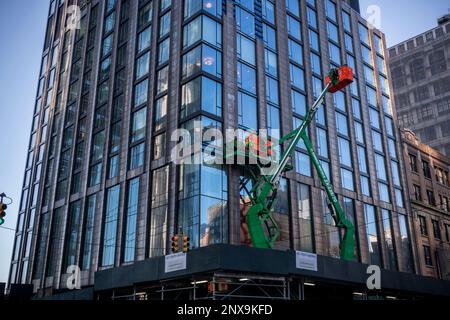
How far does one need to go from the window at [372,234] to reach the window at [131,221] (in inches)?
976

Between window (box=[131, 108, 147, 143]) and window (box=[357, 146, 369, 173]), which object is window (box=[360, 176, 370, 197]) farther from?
window (box=[131, 108, 147, 143])

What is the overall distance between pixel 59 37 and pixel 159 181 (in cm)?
4151

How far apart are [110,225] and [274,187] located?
18.5 meters

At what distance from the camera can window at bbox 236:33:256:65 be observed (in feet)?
146

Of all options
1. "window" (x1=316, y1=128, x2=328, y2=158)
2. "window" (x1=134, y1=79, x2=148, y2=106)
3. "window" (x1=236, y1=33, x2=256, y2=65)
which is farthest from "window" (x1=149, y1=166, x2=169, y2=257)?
"window" (x1=316, y1=128, x2=328, y2=158)

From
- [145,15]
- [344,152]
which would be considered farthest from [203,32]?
[344,152]

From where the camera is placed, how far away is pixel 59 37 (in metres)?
71.4

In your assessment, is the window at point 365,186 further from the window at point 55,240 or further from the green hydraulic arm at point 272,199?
the window at point 55,240

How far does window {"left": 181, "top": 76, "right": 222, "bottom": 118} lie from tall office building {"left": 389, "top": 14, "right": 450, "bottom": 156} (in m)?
59.7

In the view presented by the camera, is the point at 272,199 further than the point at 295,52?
No

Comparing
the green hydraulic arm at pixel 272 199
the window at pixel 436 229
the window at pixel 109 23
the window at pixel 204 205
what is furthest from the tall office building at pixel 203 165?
the window at pixel 436 229

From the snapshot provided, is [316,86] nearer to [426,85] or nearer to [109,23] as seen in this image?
[109,23]

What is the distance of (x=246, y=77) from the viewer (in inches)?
1740

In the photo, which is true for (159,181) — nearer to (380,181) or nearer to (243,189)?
(243,189)
